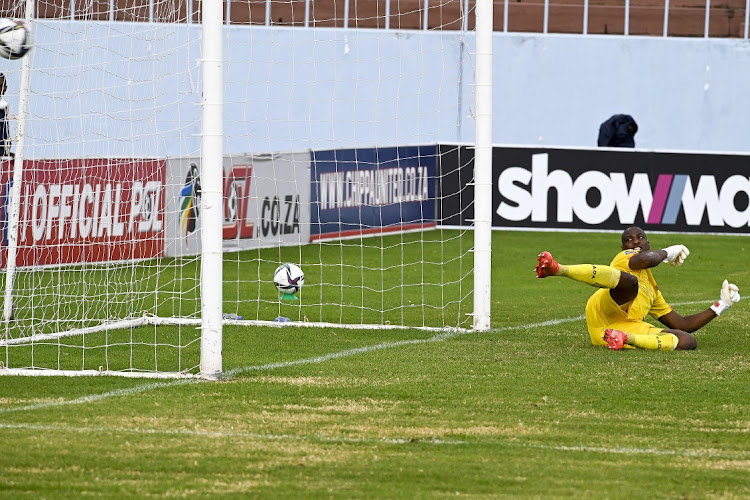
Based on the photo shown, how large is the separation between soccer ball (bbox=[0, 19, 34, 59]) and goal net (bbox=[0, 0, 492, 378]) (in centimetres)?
40

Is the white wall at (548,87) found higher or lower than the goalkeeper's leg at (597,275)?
higher

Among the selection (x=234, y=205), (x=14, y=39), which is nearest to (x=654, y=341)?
(x=14, y=39)

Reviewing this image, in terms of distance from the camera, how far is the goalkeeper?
986cm

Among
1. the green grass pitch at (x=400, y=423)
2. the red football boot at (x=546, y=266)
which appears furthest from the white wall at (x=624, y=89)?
the red football boot at (x=546, y=266)

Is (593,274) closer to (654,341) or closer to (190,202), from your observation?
(654,341)

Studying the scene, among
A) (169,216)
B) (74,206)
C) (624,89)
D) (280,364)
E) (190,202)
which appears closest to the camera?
(280,364)

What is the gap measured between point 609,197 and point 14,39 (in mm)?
13035

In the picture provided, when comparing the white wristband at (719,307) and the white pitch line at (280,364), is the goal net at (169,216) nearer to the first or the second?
the white pitch line at (280,364)

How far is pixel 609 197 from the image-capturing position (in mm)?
21297

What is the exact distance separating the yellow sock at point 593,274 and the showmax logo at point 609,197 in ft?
37.7

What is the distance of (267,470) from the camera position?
575cm

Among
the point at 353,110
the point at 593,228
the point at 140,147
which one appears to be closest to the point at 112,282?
the point at 140,147

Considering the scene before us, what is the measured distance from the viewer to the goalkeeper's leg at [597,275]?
A: 9.42 metres

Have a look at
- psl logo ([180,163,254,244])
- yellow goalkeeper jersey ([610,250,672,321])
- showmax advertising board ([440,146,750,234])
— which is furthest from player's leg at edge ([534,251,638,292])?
showmax advertising board ([440,146,750,234])
